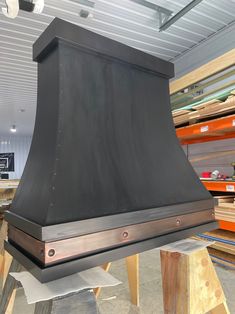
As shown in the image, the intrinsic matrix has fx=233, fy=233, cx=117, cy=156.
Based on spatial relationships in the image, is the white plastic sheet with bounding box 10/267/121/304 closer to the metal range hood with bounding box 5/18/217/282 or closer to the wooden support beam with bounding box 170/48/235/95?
the metal range hood with bounding box 5/18/217/282

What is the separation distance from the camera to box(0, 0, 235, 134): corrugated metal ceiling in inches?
92.9

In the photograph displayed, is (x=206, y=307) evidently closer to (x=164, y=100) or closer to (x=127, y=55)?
(x=164, y=100)

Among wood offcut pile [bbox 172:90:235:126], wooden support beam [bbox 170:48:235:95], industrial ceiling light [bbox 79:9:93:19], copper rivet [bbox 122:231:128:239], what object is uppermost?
industrial ceiling light [bbox 79:9:93:19]

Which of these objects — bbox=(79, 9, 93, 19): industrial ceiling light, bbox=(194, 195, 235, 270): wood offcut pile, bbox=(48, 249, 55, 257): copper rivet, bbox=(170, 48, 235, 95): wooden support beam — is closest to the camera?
bbox=(48, 249, 55, 257): copper rivet

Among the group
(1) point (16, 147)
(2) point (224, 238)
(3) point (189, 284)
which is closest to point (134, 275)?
(3) point (189, 284)

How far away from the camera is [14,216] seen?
0.85 meters

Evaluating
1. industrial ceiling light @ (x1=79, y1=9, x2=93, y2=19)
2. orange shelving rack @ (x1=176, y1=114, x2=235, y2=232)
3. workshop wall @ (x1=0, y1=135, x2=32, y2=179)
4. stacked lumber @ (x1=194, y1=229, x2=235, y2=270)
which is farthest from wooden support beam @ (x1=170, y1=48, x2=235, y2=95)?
workshop wall @ (x1=0, y1=135, x2=32, y2=179)

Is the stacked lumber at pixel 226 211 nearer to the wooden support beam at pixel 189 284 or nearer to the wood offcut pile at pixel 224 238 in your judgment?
the wood offcut pile at pixel 224 238

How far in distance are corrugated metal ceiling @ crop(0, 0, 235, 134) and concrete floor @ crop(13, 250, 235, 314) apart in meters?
2.59

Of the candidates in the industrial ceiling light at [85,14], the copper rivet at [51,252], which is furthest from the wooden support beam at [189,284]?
the industrial ceiling light at [85,14]

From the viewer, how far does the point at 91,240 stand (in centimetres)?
72

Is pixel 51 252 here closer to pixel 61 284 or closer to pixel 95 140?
pixel 61 284

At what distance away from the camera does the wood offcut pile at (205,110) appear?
83.6 inches

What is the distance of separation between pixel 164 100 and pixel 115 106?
38 cm
